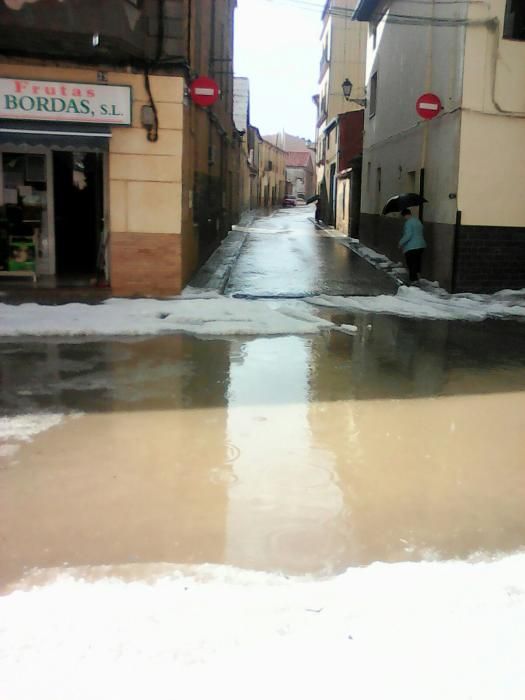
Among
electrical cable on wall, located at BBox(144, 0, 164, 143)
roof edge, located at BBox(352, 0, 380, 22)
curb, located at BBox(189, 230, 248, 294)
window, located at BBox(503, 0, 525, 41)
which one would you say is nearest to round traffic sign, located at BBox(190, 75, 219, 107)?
electrical cable on wall, located at BBox(144, 0, 164, 143)

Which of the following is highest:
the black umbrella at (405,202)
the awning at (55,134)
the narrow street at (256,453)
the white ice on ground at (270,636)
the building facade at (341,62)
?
the building facade at (341,62)

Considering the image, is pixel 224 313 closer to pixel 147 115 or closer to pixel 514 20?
pixel 147 115

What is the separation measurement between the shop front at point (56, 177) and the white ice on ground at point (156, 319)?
6.41 feet

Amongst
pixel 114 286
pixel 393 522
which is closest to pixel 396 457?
pixel 393 522

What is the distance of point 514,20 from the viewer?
13.0m

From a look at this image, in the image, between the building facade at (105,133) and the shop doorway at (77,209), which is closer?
the building facade at (105,133)

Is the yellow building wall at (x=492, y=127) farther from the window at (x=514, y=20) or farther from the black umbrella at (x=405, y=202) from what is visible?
the black umbrella at (x=405, y=202)

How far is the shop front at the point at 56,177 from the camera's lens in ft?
36.7

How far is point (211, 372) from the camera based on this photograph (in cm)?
748

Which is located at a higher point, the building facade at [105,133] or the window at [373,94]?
the window at [373,94]

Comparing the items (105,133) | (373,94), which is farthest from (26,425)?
(373,94)

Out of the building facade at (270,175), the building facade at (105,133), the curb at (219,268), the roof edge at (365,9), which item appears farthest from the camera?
the building facade at (270,175)

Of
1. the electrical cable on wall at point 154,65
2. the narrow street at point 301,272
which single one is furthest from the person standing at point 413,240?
the electrical cable on wall at point 154,65

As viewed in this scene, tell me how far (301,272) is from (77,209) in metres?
4.96
